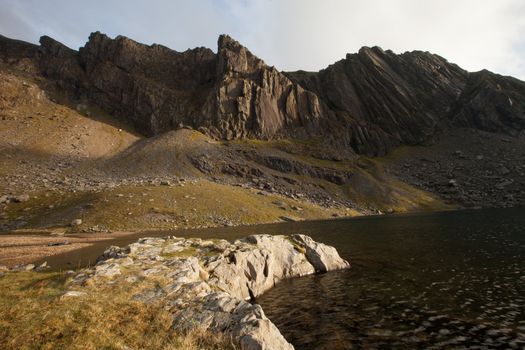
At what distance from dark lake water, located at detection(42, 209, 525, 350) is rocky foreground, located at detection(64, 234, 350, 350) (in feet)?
8.07

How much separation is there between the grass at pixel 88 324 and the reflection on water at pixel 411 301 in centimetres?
767

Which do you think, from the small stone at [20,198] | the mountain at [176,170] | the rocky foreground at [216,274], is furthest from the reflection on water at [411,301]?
the small stone at [20,198]

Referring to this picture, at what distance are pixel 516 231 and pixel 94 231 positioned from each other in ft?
282

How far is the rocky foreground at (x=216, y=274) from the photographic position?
17047 mm

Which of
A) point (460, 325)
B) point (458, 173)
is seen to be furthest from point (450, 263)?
point (458, 173)

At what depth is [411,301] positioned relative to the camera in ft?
87.0

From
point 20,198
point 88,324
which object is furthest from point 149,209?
point 88,324

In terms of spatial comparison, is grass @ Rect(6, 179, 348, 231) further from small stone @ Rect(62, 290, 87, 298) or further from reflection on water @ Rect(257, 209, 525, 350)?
small stone @ Rect(62, 290, 87, 298)

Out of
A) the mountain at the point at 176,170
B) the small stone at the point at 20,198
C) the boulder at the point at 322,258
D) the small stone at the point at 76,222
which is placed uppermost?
the mountain at the point at 176,170

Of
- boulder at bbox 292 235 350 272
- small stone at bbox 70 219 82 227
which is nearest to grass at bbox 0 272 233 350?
boulder at bbox 292 235 350 272

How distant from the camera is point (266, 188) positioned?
14188 cm

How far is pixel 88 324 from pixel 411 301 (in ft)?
72.5

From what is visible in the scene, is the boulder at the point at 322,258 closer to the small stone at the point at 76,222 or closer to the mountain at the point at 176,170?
the mountain at the point at 176,170

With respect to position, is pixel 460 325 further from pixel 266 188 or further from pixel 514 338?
pixel 266 188
